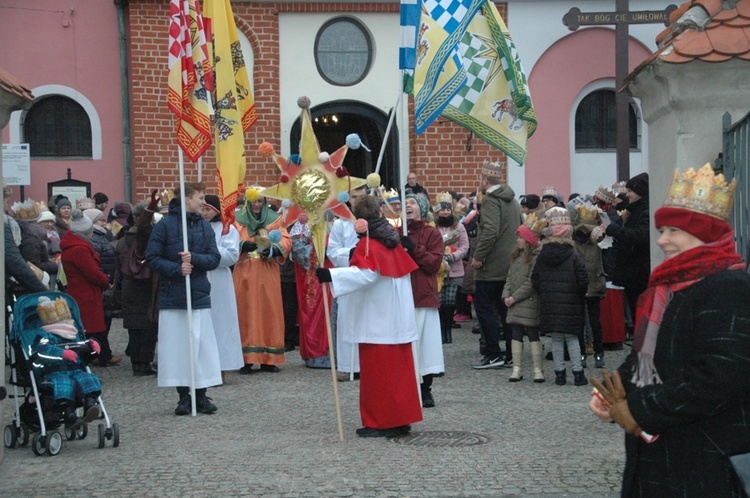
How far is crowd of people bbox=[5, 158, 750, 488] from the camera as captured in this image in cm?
385

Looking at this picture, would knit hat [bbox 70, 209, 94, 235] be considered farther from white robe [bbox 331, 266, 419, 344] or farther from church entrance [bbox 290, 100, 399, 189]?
church entrance [bbox 290, 100, 399, 189]

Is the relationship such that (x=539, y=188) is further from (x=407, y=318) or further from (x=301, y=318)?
(x=407, y=318)

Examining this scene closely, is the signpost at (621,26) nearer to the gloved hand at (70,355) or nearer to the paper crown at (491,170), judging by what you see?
the paper crown at (491,170)

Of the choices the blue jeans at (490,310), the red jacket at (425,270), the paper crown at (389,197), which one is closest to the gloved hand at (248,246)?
the paper crown at (389,197)

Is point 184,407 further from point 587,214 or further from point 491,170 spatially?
point 587,214

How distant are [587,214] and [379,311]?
4.56m

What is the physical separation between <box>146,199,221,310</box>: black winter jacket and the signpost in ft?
28.9

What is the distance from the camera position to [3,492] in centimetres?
691

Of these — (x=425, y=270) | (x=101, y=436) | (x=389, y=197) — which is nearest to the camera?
(x=101, y=436)

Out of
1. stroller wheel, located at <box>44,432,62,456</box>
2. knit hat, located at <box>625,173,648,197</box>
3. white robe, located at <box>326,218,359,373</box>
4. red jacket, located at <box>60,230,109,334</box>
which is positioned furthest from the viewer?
red jacket, located at <box>60,230,109,334</box>

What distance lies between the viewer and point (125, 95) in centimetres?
2006

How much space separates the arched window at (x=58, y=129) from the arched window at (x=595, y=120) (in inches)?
356

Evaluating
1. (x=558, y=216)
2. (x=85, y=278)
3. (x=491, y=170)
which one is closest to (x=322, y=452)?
(x=558, y=216)

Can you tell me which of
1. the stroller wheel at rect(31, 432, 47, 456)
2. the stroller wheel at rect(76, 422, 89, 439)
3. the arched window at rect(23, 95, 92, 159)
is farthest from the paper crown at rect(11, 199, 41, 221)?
the arched window at rect(23, 95, 92, 159)
